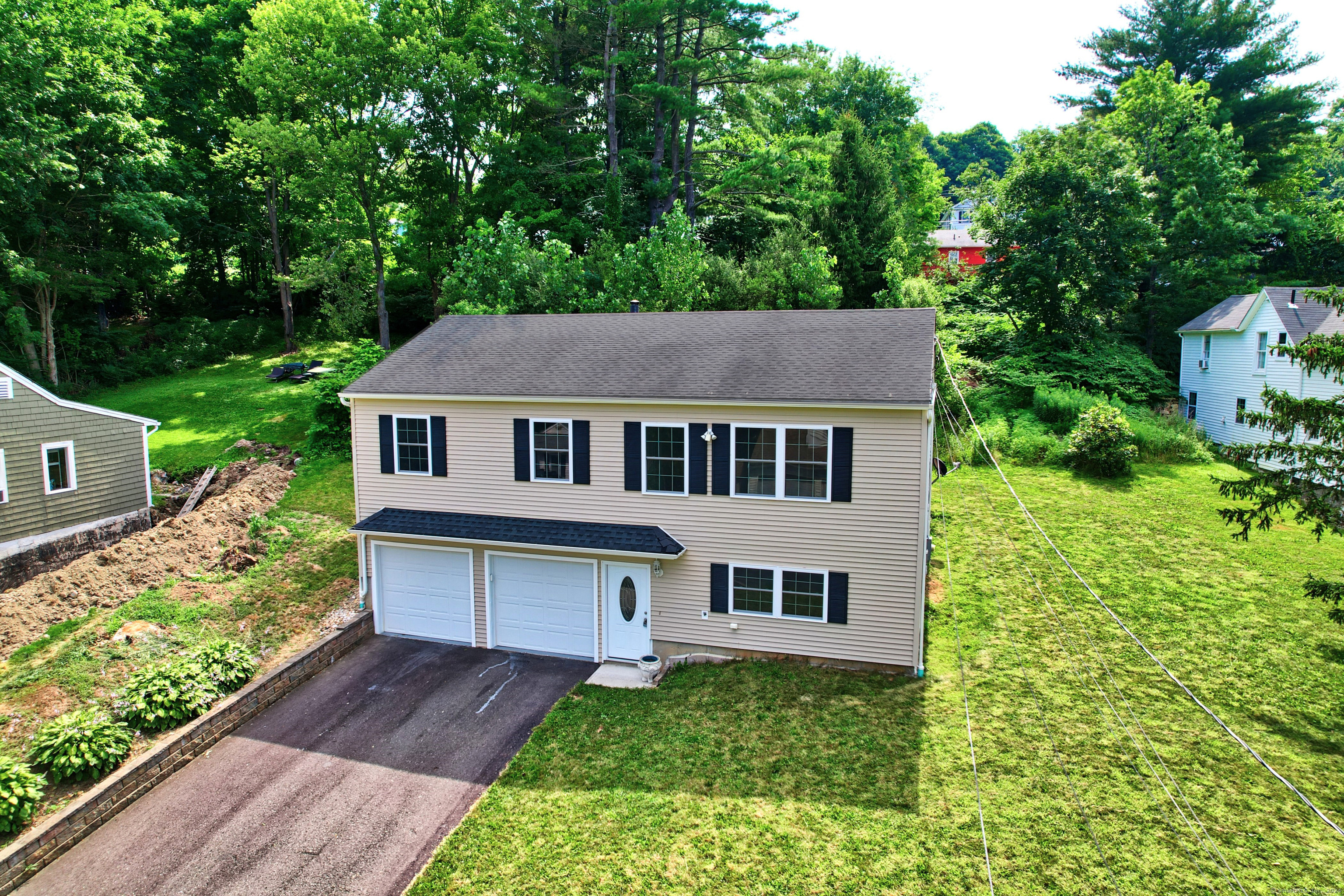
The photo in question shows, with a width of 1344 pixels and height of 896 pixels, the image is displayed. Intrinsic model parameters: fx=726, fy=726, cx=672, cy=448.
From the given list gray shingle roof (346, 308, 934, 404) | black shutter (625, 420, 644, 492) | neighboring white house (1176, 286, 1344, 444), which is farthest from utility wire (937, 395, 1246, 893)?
neighboring white house (1176, 286, 1344, 444)

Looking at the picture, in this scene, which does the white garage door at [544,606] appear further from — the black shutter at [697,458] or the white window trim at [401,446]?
the black shutter at [697,458]

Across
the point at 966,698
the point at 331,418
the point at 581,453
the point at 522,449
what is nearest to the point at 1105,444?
→ the point at 966,698

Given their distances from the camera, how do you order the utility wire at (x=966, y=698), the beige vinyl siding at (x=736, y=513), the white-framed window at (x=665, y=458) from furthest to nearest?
the white-framed window at (x=665, y=458) < the beige vinyl siding at (x=736, y=513) < the utility wire at (x=966, y=698)

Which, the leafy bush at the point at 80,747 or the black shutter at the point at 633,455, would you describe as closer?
the leafy bush at the point at 80,747

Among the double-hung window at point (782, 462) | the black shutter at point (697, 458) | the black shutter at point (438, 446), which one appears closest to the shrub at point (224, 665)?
the black shutter at point (438, 446)

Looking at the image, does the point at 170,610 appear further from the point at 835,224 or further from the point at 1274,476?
the point at 835,224

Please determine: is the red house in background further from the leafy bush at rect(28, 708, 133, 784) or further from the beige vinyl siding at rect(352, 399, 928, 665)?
the leafy bush at rect(28, 708, 133, 784)
